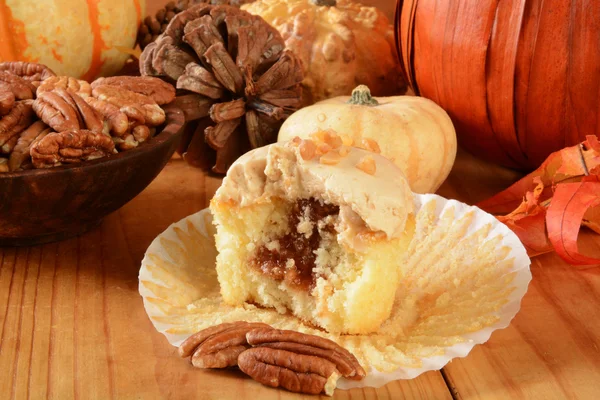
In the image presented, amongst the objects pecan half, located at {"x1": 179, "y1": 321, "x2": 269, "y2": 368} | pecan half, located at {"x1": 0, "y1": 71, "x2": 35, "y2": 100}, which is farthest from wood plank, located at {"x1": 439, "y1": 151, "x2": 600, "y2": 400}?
pecan half, located at {"x1": 0, "y1": 71, "x2": 35, "y2": 100}

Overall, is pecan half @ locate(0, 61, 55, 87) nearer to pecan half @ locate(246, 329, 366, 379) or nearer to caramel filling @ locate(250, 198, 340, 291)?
caramel filling @ locate(250, 198, 340, 291)

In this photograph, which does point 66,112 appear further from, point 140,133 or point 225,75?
point 225,75

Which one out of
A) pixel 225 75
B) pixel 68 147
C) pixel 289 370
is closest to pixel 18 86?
pixel 68 147

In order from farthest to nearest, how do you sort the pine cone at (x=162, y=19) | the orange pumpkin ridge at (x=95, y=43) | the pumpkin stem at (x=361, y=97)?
the pine cone at (x=162, y=19) < the orange pumpkin ridge at (x=95, y=43) < the pumpkin stem at (x=361, y=97)

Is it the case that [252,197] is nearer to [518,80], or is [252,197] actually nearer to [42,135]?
[42,135]

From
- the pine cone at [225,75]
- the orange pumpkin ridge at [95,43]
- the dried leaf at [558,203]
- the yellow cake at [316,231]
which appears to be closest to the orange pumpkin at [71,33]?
the orange pumpkin ridge at [95,43]

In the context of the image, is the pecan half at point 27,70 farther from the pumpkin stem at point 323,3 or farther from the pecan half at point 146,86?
the pumpkin stem at point 323,3
